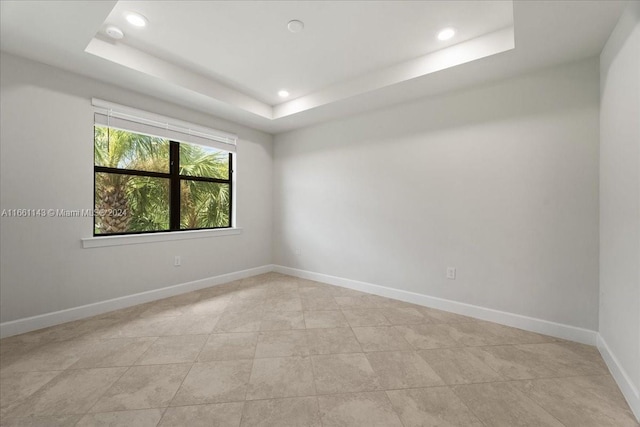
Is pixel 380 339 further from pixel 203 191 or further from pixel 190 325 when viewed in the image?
pixel 203 191

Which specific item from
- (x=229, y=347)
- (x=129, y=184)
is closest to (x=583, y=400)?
(x=229, y=347)

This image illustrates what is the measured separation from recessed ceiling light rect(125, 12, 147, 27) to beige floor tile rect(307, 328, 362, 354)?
291 centimetres

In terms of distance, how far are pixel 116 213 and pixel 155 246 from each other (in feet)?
1.79

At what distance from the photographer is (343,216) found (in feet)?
11.9

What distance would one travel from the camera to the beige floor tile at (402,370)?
64.1 inches

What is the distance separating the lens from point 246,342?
211cm

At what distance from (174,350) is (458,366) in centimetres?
211

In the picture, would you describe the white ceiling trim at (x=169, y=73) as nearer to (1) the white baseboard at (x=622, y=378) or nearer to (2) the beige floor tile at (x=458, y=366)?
(2) the beige floor tile at (x=458, y=366)

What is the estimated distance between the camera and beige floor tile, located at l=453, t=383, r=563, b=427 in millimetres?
1340

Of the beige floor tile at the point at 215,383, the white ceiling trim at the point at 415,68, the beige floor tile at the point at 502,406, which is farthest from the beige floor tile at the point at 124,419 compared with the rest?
the white ceiling trim at the point at 415,68

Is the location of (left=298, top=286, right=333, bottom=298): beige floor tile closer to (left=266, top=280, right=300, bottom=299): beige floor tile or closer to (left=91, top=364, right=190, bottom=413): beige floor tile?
(left=266, top=280, right=300, bottom=299): beige floor tile

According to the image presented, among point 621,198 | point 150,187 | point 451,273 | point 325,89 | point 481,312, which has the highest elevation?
point 325,89

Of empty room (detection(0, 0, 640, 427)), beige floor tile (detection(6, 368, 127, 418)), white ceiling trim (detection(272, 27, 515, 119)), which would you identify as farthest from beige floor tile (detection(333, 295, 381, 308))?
white ceiling trim (detection(272, 27, 515, 119))

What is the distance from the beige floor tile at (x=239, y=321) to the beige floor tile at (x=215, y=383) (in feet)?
1.67
